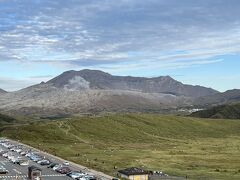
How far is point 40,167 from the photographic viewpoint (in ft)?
370

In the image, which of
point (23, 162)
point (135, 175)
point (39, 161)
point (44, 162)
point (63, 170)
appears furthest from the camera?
point (39, 161)

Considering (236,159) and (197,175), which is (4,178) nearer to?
(197,175)

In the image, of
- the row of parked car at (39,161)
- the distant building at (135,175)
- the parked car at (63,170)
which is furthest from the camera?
the parked car at (63,170)

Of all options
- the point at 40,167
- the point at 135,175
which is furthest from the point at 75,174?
the point at 40,167

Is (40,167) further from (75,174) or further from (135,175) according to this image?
(135,175)

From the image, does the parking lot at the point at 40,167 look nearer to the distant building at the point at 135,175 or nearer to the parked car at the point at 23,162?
the parked car at the point at 23,162

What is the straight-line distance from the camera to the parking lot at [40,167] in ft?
318

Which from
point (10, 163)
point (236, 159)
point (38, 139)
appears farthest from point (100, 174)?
point (38, 139)

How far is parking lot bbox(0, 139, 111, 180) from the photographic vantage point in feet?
318

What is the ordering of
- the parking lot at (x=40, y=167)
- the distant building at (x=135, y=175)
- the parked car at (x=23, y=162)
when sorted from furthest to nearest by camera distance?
the parked car at (x=23, y=162) → the parking lot at (x=40, y=167) → the distant building at (x=135, y=175)

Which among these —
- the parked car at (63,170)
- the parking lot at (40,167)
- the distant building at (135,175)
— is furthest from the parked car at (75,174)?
the distant building at (135,175)

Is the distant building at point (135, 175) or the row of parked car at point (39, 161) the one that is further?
the row of parked car at point (39, 161)

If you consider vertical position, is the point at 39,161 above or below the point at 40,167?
above

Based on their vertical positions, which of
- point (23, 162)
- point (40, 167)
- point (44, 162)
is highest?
point (44, 162)
